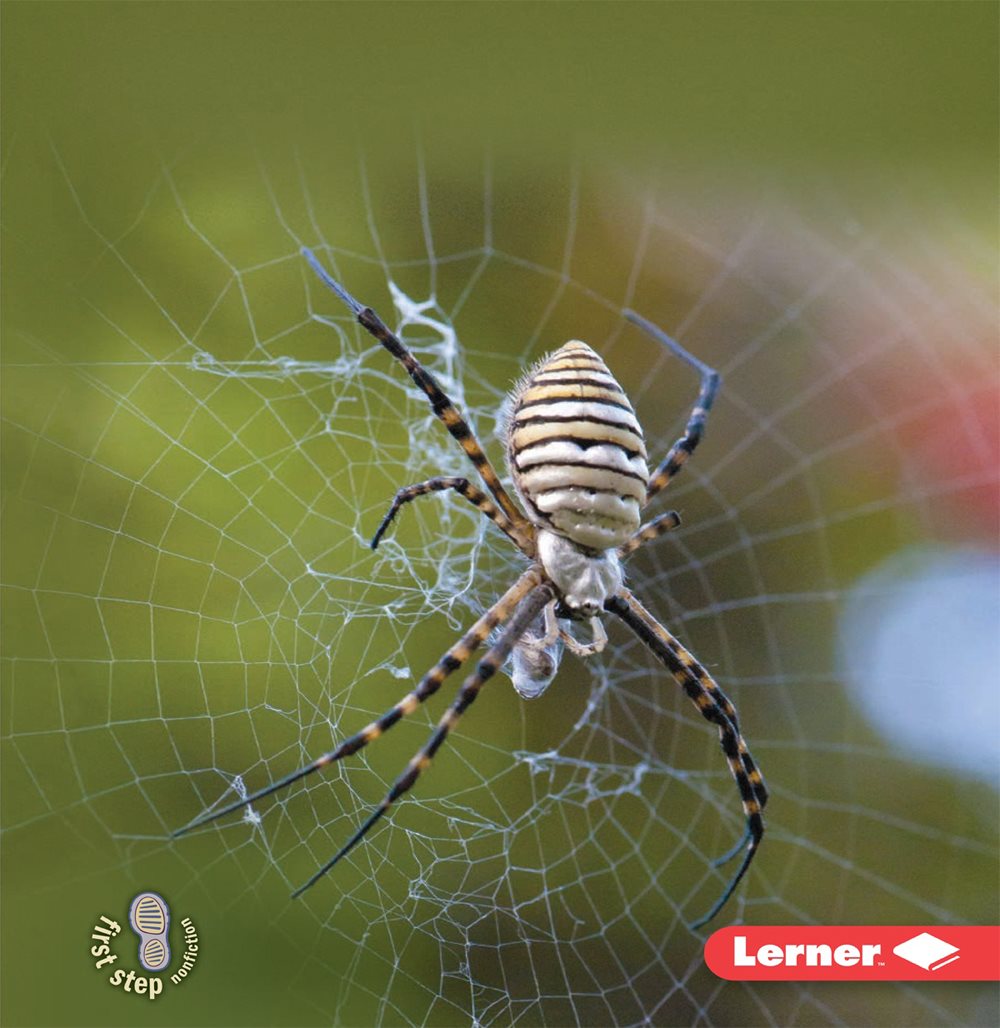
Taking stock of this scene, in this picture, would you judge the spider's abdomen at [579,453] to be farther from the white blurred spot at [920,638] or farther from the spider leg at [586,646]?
the white blurred spot at [920,638]

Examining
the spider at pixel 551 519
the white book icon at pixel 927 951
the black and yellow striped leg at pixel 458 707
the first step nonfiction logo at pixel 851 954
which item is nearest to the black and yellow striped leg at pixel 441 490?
the spider at pixel 551 519

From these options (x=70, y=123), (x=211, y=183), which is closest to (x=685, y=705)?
(x=211, y=183)

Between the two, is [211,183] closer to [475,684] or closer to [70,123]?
[70,123]

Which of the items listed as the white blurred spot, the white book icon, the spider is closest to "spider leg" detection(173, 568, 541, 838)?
the spider

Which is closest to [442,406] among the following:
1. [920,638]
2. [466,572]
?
[466,572]

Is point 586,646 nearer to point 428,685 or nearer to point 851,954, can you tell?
point 428,685

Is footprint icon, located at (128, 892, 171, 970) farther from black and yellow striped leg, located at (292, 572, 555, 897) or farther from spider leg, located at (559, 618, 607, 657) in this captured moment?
spider leg, located at (559, 618, 607, 657)
